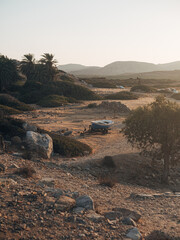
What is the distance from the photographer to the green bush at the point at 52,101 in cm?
4334

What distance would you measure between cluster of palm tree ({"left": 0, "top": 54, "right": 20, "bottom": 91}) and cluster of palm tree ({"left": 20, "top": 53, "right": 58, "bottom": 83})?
20.1ft

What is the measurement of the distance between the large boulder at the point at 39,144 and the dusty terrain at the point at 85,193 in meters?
0.63

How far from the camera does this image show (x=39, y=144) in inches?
599

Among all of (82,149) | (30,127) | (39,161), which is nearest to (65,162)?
(39,161)

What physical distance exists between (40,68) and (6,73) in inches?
408

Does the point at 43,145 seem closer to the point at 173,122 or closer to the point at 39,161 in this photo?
the point at 39,161

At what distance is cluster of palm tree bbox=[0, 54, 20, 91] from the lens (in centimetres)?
5275

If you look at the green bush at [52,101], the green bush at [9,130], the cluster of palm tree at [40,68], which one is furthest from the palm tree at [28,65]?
the green bush at [9,130]

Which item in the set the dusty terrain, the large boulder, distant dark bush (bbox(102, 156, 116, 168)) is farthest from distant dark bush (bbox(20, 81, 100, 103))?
Result: distant dark bush (bbox(102, 156, 116, 168))

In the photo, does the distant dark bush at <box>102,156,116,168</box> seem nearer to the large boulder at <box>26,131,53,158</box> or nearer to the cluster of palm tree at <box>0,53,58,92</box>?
the large boulder at <box>26,131,53,158</box>

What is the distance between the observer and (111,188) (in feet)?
39.1

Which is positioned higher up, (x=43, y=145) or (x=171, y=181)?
(x=43, y=145)

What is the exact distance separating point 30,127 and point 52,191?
9.86m

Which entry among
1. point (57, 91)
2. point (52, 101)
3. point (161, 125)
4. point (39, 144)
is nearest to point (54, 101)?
point (52, 101)
